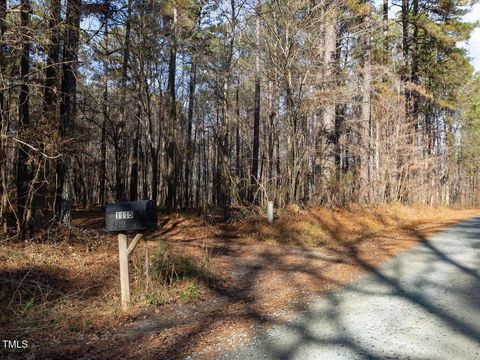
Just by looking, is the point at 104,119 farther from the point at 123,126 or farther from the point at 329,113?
the point at 329,113

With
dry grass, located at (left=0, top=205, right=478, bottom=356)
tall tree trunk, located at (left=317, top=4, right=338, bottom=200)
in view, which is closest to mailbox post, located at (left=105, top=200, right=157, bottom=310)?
dry grass, located at (left=0, top=205, right=478, bottom=356)

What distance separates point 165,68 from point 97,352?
2413 cm

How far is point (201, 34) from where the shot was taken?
1953 centimetres

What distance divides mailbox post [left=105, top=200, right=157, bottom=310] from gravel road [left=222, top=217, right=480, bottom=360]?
204 cm

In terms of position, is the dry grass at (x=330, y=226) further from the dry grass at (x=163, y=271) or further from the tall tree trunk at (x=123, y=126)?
the tall tree trunk at (x=123, y=126)

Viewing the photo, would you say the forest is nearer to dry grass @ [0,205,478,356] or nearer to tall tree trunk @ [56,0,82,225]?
tall tree trunk @ [56,0,82,225]

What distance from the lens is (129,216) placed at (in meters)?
4.86

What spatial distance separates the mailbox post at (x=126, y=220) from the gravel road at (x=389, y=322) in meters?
2.04

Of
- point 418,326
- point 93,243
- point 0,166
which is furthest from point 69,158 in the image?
point 418,326

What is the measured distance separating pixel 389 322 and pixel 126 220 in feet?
10.7

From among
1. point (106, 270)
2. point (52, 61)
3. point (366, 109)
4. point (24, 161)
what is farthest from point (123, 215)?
point (366, 109)

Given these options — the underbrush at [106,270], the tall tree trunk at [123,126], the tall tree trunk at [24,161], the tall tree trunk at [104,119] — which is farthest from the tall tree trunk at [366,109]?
the tall tree trunk at [24,161]

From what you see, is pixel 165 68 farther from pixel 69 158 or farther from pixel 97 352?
pixel 97 352

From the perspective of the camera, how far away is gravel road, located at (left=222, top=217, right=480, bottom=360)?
3361 mm
